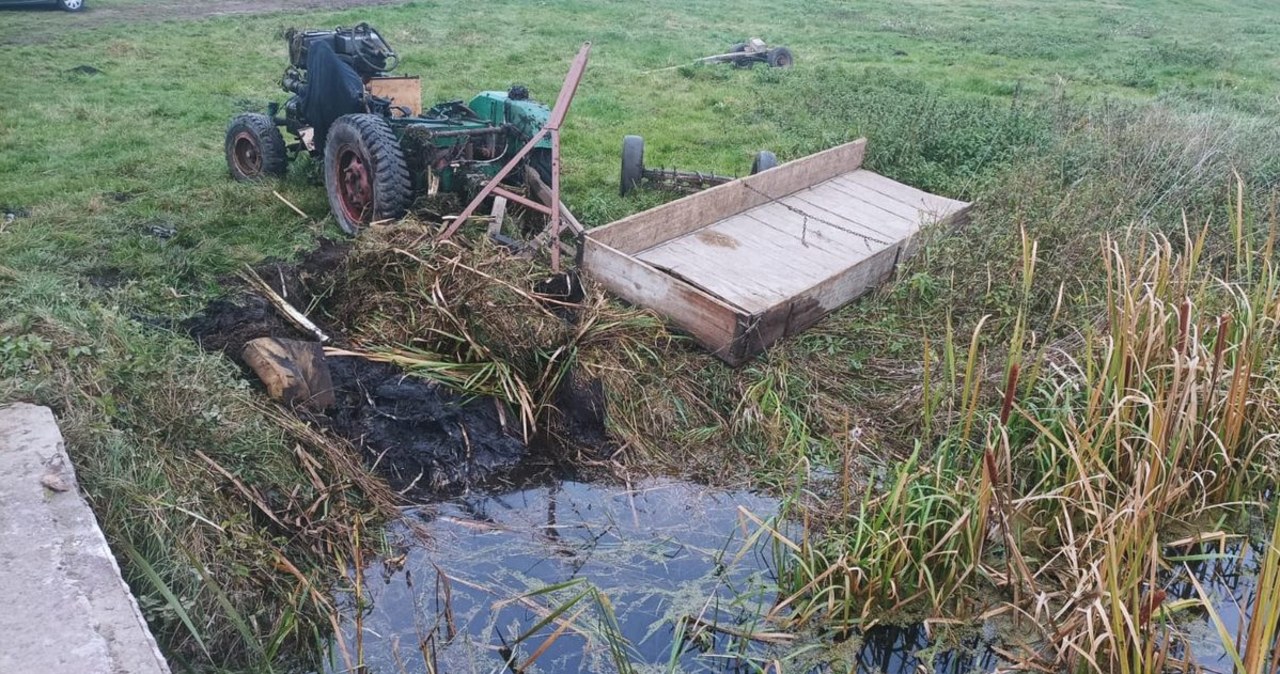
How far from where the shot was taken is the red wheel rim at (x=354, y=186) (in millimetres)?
6312

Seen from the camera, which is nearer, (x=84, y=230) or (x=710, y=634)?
(x=710, y=634)

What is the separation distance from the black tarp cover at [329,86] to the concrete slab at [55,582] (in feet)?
12.9

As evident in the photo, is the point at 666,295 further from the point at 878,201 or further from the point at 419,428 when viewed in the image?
the point at 878,201

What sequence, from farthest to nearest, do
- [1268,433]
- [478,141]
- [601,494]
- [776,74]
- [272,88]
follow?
[776,74]
[272,88]
[478,141]
[601,494]
[1268,433]

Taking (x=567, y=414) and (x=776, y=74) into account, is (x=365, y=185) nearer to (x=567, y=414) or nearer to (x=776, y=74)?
(x=567, y=414)

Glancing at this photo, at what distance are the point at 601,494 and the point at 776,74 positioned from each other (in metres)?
9.23

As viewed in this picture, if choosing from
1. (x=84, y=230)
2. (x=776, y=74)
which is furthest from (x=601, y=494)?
(x=776, y=74)

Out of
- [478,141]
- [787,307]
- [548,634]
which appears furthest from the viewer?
[478,141]

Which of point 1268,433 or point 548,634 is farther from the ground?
point 1268,433

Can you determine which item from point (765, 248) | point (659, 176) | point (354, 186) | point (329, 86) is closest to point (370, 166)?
point (354, 186)

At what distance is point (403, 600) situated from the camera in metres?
3.63

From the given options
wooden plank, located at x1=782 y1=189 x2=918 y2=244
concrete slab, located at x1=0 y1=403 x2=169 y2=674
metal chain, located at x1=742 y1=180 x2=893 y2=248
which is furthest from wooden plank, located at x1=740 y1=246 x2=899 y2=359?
concrete slab, located at x1=0 y1=403 x2=169 y2=674

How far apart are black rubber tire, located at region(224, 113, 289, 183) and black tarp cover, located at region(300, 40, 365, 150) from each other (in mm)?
540

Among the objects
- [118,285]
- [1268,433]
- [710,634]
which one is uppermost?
[118,285]
